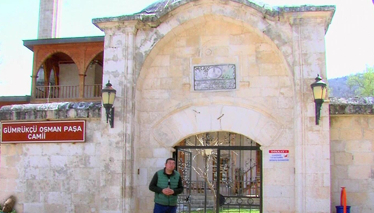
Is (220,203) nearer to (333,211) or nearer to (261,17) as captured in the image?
(333,211)

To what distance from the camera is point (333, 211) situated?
7250 mm

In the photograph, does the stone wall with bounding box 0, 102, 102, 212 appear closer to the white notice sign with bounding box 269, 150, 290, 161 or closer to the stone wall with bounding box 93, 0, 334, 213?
the stone wall with bounding box 93, 0, 334, 213

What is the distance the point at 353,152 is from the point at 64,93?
16.1 meters

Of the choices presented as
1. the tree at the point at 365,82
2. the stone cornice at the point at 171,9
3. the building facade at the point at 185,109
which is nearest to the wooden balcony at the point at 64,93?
the building facade at the point at 185,109

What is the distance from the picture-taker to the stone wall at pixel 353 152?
725cm

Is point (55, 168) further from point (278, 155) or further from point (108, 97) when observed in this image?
point (278, 155)

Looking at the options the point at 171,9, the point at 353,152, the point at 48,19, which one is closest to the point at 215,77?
the point at 171,9

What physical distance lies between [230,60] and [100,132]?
297 cm

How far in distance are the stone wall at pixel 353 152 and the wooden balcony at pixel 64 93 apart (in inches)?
526

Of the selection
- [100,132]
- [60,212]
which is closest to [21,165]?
[60,212]

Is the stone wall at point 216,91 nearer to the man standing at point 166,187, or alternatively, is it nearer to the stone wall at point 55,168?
→ the stone wall at point 55,168

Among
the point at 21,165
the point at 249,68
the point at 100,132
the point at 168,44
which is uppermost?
the point at 168,44

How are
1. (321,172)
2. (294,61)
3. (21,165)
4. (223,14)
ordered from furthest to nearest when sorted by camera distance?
(21,165)
(223,14)
(294,61)
(321,172)

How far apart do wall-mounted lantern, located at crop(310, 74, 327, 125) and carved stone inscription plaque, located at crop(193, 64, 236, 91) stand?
164 centimetres
